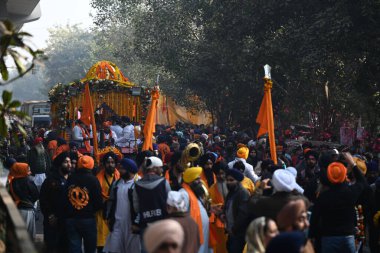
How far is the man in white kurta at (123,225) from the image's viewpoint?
400 inches

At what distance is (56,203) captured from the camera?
10930mm

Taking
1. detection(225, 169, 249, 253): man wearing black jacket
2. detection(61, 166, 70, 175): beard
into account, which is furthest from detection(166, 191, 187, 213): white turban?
detection(61, 166, 70, 175): beard

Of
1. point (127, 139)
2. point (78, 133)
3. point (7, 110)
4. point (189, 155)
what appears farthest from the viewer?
point (127, 139)

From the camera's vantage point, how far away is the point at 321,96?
30859 mm

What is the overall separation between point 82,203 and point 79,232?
1.34ft

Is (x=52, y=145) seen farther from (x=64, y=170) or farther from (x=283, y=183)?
(x=283, y=183)

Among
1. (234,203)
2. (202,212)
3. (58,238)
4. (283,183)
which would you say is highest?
(283,183)

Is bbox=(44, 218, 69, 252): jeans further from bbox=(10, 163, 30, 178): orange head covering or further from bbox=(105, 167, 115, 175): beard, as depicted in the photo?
bbox=(105, 167, 115, 175): beard

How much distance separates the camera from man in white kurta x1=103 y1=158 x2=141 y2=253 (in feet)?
33.3

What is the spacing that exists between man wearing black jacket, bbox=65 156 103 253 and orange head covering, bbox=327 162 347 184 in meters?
3.09

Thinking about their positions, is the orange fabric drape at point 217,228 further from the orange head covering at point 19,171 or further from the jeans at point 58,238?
the orange head covering at point 19,171

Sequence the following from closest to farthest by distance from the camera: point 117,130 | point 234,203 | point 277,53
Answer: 1. point 234,203
2. point 117,130
3. point 277,53

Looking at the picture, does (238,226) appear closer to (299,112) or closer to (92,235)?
(92,235)

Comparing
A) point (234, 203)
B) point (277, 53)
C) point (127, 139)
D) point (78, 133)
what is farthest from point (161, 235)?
point (277, 53)
